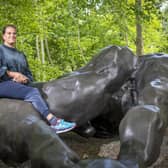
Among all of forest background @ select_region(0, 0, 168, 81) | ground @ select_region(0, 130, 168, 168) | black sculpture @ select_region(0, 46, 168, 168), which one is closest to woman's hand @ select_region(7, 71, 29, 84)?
black sculpture @ select_region(0, 46, 168, 168)

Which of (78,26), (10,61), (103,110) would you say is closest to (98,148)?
(103,110)

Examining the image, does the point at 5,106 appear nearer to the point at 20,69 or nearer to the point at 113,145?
the point at 20,69

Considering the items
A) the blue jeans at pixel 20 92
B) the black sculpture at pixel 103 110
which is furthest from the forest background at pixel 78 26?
the blue jeans at pixel 20 92

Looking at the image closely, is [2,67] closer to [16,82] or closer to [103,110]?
[16,82]

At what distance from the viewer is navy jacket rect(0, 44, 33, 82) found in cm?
408

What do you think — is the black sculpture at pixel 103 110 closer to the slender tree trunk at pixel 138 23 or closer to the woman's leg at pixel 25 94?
the woman's leg at pixel 25 94

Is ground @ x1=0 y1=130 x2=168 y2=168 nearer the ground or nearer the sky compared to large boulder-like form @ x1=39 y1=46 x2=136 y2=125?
nearer the ground

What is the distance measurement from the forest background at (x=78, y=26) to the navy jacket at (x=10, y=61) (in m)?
4.78

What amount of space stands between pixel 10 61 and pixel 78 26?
32.4 ft

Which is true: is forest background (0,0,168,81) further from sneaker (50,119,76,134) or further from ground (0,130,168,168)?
sneaker (50,119,76,134)

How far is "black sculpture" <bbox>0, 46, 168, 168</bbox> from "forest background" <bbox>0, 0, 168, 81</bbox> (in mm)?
4342

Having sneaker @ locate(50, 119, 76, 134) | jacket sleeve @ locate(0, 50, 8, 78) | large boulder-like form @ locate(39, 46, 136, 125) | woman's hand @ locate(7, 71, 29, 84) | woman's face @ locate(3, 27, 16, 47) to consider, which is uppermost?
woman's face @ locate(3, 27, 16, 47)

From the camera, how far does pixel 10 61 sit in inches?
164

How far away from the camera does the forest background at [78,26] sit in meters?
9.42
